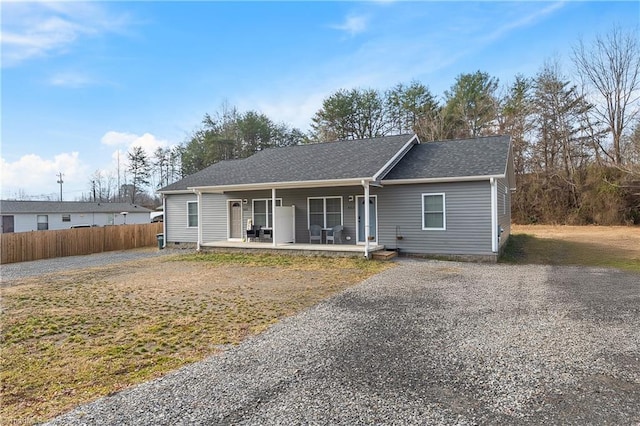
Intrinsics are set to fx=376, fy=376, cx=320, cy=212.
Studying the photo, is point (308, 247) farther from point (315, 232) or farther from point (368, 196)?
point (368, 196)

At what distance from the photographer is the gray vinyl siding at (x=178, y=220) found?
16375 millimetres

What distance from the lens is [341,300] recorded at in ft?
22.0

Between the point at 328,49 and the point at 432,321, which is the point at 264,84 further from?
the point at 432,321

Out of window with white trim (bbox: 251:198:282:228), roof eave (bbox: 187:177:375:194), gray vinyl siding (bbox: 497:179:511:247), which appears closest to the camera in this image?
Result: roof eave (bbox: 187:177:375:194)

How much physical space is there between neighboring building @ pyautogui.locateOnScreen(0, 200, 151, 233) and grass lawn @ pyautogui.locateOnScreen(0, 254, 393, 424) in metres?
20.3

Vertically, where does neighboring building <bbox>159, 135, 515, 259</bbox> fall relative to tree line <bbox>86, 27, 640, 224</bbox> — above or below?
below

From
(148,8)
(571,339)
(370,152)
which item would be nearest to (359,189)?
(370,152)

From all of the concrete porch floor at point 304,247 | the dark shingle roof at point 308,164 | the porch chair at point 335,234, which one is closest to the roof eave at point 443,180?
the dark shingle roof at point 308,164

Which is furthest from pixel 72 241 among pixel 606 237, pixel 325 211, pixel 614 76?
pixel 614 76

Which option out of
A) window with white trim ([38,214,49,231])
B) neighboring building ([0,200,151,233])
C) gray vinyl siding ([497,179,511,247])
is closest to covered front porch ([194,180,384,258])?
gray vinyl siding ([497,179,511,247])

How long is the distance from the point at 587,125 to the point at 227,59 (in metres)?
23.9

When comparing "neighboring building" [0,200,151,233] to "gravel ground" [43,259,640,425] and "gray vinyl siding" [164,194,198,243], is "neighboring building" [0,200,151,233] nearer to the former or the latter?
"gray vinyl siding" [164,194,198,243]

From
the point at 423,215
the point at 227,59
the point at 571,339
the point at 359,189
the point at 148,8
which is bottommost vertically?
the point at 571,339

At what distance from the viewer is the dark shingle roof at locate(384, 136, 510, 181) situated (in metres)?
11.4
